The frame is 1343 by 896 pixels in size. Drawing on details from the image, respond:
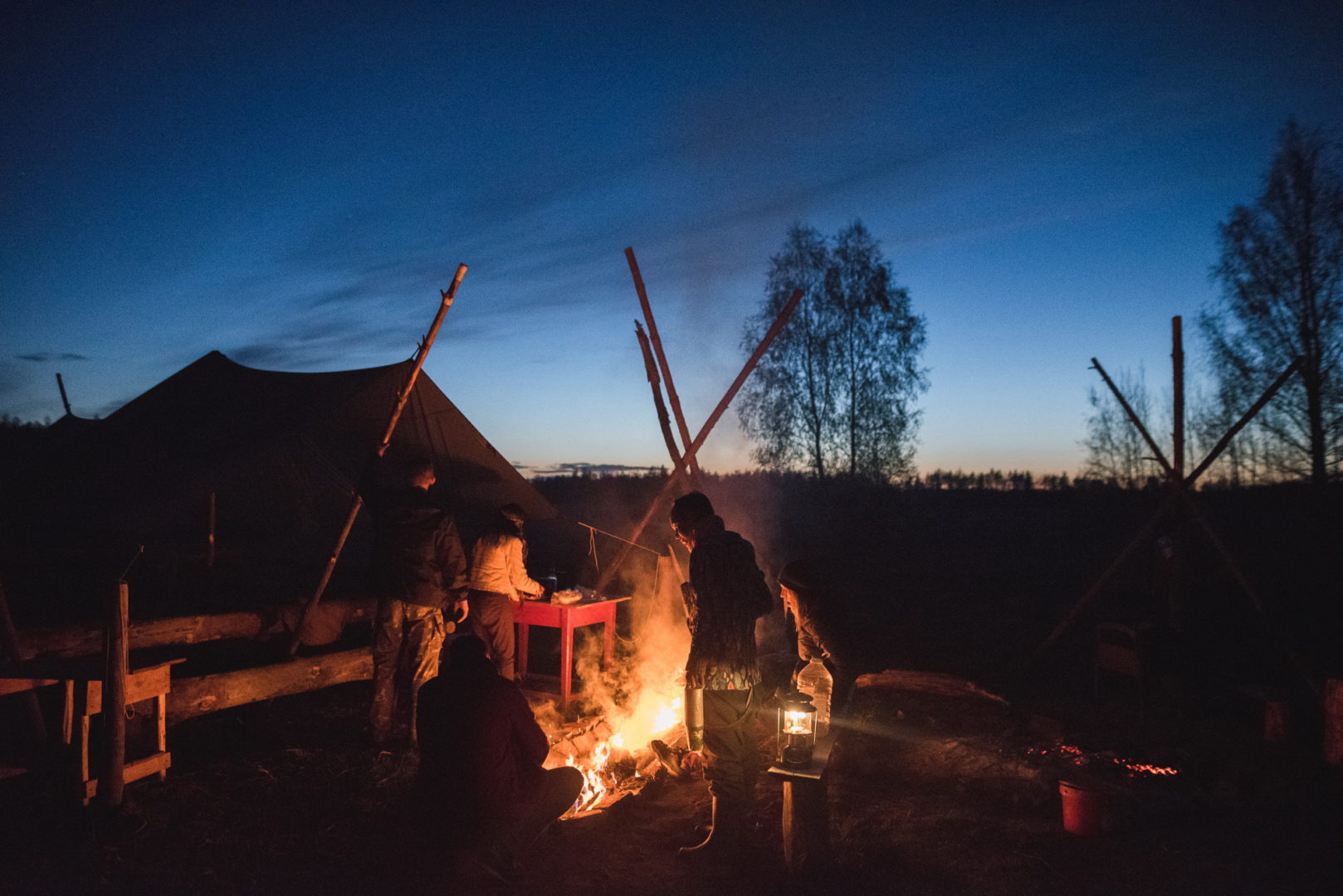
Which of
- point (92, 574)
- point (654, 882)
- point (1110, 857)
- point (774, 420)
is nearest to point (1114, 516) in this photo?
Result: point (774, 420)

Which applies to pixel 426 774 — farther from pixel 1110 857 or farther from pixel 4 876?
pixel 1110 857

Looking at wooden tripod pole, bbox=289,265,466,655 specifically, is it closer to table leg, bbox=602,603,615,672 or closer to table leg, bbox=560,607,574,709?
table leg, bbox=560,607,574,709

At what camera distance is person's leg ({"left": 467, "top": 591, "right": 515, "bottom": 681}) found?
6.13 m

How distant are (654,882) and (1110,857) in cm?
243

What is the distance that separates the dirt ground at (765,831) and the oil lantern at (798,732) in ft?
2.08

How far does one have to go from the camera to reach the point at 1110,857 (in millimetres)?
3850

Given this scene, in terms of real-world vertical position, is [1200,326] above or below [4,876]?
above

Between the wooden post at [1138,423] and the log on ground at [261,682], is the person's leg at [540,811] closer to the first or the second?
the log on ground at [261,682]

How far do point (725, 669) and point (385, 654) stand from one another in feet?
9.33

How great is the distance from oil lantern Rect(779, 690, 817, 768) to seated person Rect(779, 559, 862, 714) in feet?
2.26

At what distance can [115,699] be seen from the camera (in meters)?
4.05

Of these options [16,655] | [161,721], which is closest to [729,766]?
[161,721]

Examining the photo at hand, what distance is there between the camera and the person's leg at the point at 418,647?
537 centimetres

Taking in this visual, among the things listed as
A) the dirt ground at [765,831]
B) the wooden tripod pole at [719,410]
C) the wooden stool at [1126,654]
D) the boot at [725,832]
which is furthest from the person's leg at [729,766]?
the wooden stool at [1126,654]
